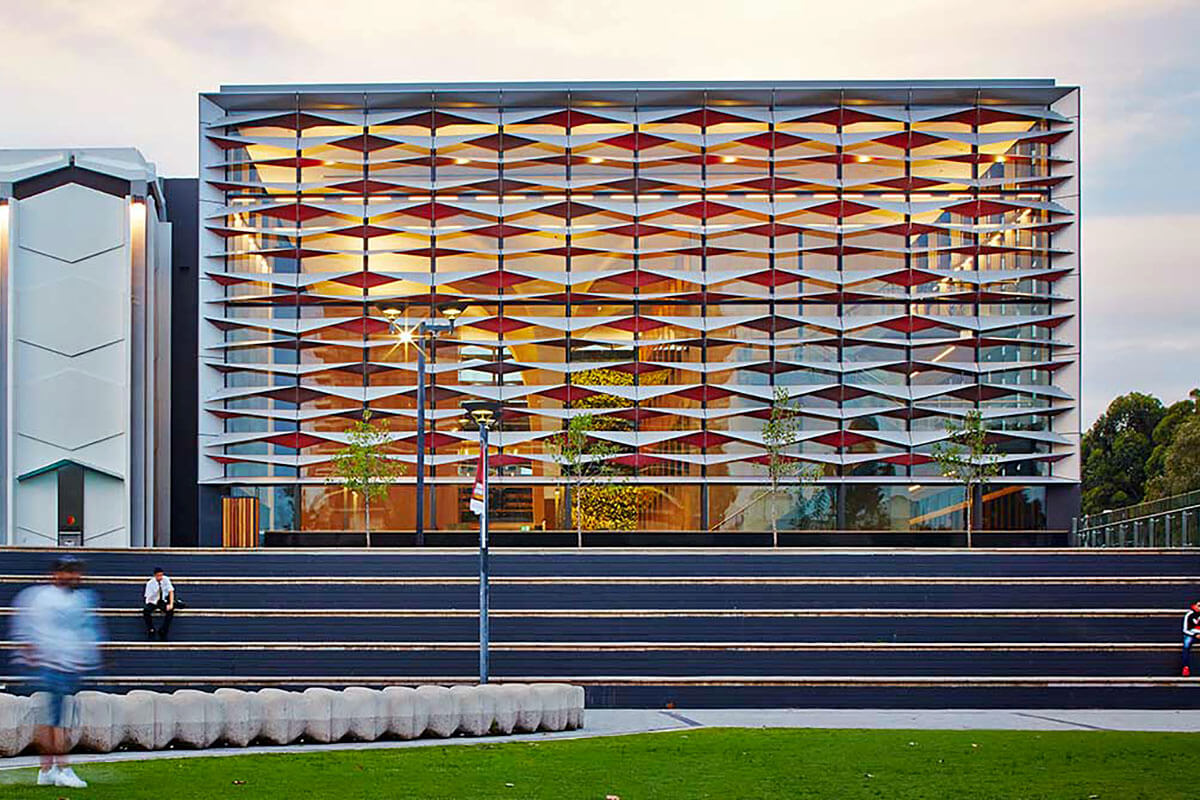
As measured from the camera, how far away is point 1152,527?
39.4m

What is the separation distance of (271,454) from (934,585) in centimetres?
2822

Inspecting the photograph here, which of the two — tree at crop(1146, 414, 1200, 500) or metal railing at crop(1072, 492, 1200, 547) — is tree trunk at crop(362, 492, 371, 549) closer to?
metal railing at crop(1072, 492, 1200, 547)

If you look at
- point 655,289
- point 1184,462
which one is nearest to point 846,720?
point 655,289

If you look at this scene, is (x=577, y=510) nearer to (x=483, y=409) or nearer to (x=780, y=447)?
(x=483, y=409)

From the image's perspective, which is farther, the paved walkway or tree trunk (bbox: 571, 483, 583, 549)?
tree trunk (bbox: 571, 483, 583, 549)

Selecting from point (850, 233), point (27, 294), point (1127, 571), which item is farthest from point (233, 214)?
point (1127, 571)

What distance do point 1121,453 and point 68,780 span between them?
99.3 meters

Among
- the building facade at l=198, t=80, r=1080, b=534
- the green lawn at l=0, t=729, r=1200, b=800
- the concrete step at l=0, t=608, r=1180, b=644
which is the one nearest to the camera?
the green lawn at l=0, t=729, r=1200, b=800

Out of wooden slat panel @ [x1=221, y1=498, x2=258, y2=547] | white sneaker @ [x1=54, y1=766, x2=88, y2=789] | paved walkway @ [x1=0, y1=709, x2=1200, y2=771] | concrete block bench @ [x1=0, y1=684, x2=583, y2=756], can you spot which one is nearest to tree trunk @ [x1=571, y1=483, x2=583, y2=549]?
wooden slat panel @ [x1=221, y1=498, x2=258, y2=547]

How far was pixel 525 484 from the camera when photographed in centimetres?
5188

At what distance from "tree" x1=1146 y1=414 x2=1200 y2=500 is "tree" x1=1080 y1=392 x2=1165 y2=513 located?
70.2 ft

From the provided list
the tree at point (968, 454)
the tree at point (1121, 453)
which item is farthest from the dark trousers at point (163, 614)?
the tree at point (1121, 453)

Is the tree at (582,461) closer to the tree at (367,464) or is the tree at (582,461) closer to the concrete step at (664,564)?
the tree at (367,464)

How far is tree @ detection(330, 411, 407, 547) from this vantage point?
158 feet
